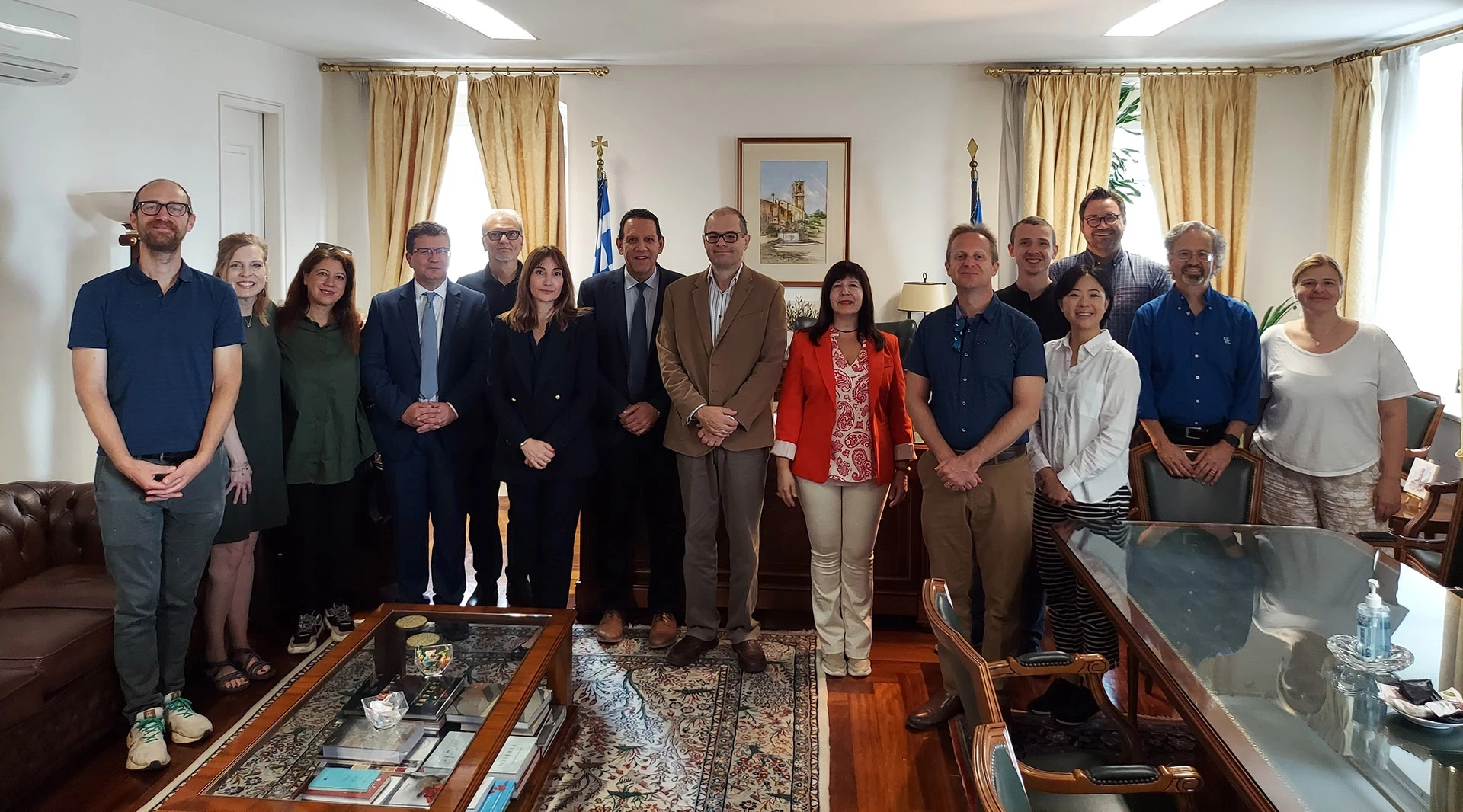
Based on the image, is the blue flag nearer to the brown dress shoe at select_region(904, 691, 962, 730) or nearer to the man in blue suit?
the man in blue suit

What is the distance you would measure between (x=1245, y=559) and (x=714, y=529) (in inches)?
65.3

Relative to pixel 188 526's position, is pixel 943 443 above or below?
above

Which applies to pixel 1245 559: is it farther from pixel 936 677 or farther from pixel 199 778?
pixel 199 778

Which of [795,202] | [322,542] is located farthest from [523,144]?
[322,542]

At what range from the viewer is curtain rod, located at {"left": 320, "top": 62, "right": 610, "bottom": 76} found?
5977mm

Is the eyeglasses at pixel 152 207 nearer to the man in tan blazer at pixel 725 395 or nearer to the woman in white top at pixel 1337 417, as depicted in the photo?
the man in tan blazer at pixel 725 395

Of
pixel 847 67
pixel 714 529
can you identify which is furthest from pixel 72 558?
pixel 847 67

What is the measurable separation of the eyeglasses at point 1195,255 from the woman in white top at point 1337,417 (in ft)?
0.92

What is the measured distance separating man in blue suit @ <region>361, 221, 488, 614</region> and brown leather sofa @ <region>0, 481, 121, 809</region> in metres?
0.93

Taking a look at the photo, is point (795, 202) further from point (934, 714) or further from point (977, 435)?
point (934, 714)

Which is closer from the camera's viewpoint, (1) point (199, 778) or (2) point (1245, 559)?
(1) point (199, 778)

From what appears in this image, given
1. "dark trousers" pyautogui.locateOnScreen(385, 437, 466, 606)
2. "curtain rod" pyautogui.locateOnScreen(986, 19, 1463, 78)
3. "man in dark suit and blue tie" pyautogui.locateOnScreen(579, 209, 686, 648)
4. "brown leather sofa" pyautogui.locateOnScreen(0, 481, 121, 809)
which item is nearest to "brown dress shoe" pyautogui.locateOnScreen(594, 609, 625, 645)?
"man in dark suit and blue tie" pyautogui.locateOnScreen(579, 209, 686, 648)

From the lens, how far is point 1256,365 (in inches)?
121

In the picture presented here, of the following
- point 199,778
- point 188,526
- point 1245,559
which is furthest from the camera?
point 188,526
